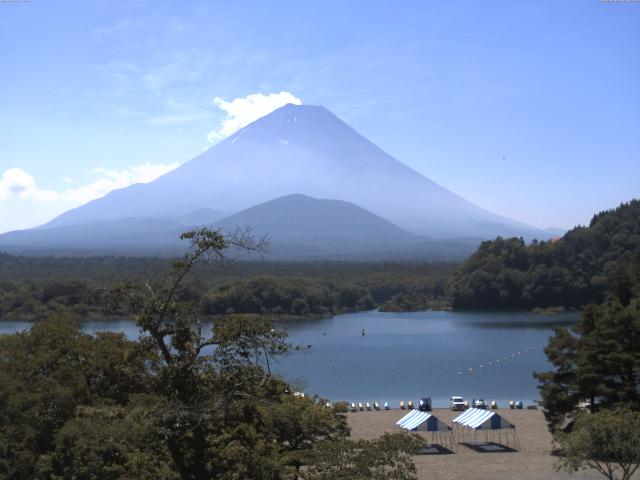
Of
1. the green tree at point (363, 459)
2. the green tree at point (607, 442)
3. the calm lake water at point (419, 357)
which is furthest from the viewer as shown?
the calm lake water at point (419, 357)

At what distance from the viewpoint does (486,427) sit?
54.7 feet

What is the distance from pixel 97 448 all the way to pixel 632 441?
23.3 feet

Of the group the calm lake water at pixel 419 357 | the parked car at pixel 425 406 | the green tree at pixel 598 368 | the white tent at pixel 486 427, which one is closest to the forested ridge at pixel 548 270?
the calm lake water at pixel 419 357

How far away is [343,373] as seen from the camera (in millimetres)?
30047

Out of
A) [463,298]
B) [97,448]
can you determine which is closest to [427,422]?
[97,448]

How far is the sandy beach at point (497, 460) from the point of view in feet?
46.1

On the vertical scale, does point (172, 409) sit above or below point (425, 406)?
above

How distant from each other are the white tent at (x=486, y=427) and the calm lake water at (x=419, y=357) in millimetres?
3802

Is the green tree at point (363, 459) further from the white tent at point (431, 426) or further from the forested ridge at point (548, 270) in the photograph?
the forested ridge at point (548, 270)

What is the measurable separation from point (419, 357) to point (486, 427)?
17.2 m

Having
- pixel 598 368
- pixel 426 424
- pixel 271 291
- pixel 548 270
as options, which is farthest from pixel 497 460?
pixel 548 270

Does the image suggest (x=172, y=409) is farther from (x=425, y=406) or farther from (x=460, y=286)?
(x=460, y=286)

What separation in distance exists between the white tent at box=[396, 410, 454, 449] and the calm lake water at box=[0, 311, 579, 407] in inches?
107

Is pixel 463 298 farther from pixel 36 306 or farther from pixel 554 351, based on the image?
pixel 554 351
